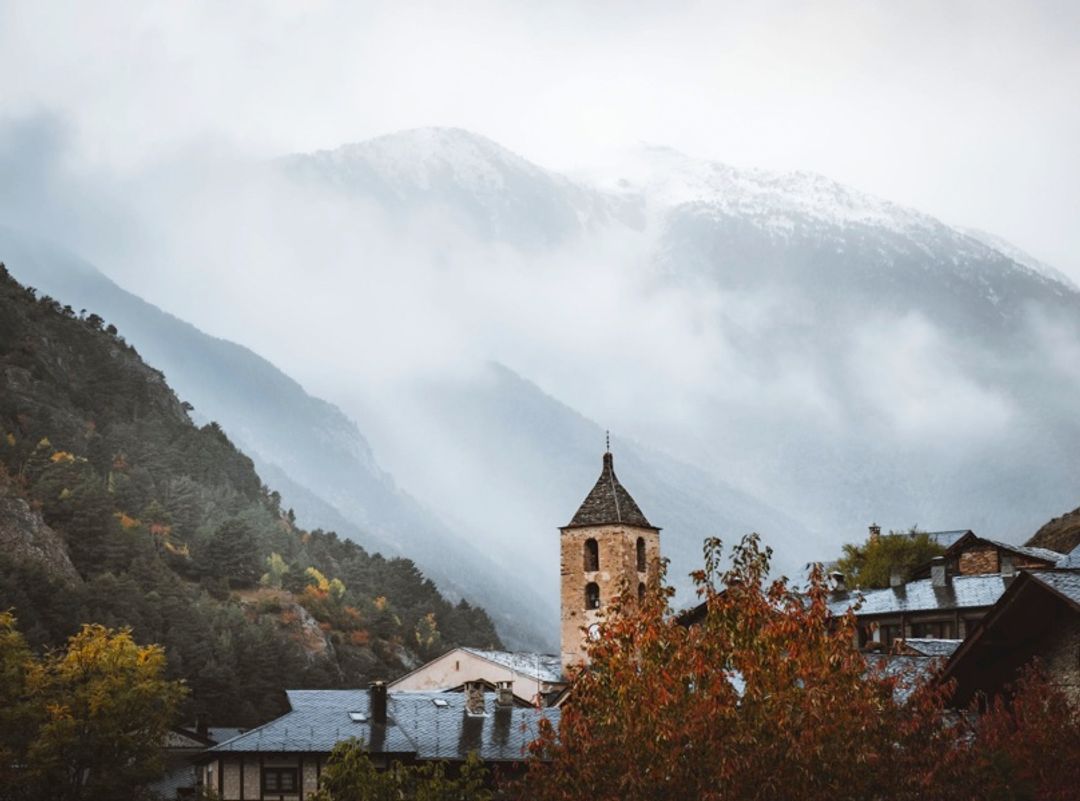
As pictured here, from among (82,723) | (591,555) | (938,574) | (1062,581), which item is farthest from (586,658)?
(1062,581)

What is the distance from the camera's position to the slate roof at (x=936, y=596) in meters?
70.3

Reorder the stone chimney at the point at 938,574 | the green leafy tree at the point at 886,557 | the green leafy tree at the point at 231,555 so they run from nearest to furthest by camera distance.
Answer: the stone chimney at the point at 938,574, the green leafy tree at the point at 886,557, the green leafy tree at the point at 231,555

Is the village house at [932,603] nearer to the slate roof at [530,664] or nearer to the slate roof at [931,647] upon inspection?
the slate roof at [931,647]

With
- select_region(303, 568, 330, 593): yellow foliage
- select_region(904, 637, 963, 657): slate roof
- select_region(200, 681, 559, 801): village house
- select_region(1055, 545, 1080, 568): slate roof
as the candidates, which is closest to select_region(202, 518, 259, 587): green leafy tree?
select_region(303, 568, 330, 593): yellow foliage

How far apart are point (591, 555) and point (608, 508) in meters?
2.59

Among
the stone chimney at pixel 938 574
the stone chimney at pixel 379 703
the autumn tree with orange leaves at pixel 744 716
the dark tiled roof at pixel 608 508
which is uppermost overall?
the dark tiled roof at pixel 608 508

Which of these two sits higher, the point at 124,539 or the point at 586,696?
the point at 124,539

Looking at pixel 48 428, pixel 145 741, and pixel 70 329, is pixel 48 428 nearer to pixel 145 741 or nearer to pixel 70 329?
pixel 70 329

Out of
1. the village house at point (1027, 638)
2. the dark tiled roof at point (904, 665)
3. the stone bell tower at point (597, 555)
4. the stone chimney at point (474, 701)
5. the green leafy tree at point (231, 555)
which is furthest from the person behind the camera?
the green leafy tree at point (231, 555)

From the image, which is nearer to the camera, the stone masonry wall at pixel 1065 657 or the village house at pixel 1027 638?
the village house at pixel 1027 638

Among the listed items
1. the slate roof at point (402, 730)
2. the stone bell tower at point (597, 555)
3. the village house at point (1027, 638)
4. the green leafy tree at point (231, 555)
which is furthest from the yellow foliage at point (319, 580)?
the village house at point (1027, 638)

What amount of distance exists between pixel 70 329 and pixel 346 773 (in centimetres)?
15219

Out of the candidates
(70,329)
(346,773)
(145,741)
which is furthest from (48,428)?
(346,773)

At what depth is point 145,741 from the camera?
59750 mm
